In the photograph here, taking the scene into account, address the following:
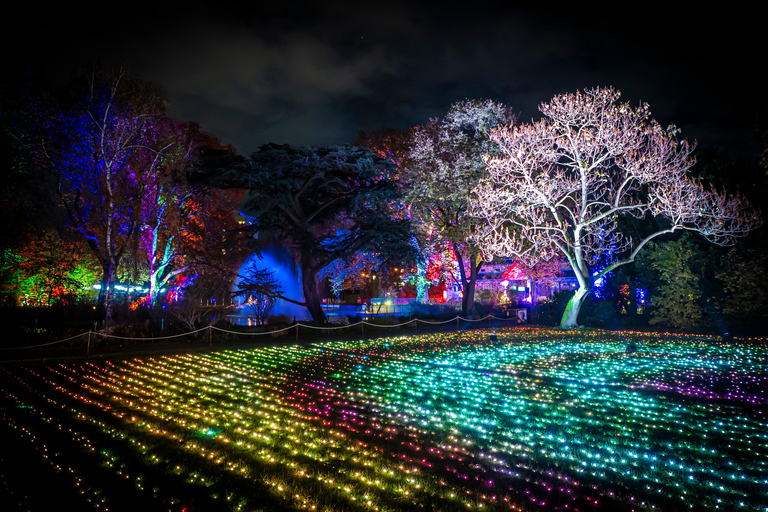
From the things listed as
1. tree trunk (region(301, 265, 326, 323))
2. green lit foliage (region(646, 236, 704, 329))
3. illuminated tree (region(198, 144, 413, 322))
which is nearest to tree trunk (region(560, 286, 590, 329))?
green lit foliage (region(646, 236, 704, 329))

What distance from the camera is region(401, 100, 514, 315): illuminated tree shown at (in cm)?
2416

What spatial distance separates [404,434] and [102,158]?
19.4 metres

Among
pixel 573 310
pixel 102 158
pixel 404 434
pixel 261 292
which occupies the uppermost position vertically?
pixel 102 158

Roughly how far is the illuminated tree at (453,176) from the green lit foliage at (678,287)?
29.9 feet

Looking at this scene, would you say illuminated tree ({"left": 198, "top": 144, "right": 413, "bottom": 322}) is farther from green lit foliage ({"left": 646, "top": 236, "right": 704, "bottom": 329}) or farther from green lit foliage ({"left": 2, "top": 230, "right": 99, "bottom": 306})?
green lit foliage ({"left": 646, "top": 236, "right": 704, "bottom": 329})

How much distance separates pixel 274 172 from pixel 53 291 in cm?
1412

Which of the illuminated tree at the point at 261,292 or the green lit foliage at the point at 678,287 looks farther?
the illuminated tree at the point at 261,292

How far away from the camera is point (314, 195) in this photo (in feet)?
76.3

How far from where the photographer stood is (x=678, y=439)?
5430 millimetres

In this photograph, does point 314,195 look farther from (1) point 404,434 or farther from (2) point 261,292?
(1) point 404,434

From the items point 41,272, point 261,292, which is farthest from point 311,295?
point 41,272

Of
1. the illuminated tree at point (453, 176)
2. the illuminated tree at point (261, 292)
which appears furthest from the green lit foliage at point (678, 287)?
the illuminated tree at point (261, 292)

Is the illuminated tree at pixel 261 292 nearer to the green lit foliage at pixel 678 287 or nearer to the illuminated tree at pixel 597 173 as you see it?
the illuminated tree at pixel 597 173

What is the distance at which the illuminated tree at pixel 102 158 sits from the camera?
18.9 m
